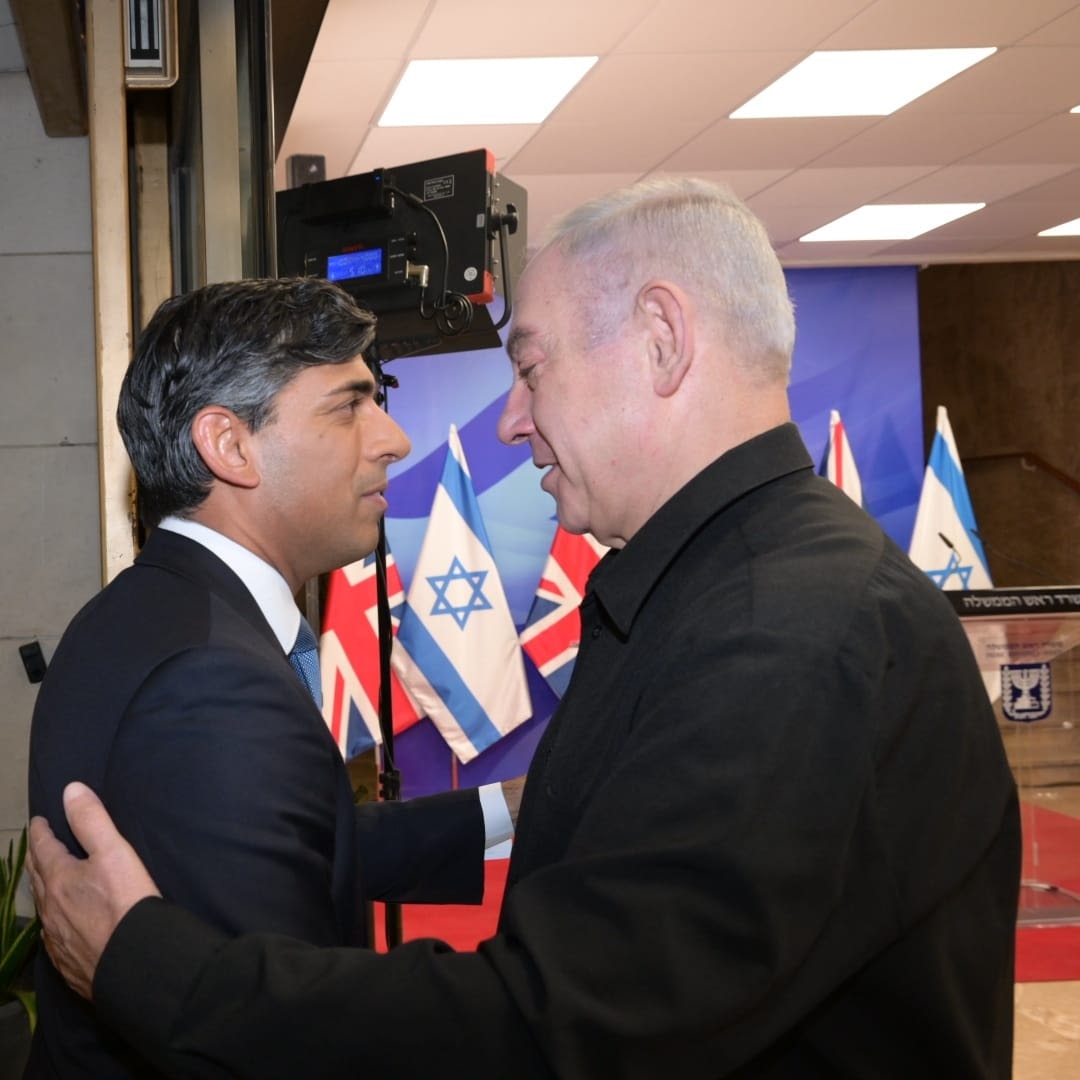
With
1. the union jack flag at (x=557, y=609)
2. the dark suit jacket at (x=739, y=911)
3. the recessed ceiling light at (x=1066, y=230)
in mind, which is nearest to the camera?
the dark suit jacket at (x=739, y=911)

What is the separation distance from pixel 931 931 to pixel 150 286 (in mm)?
2088

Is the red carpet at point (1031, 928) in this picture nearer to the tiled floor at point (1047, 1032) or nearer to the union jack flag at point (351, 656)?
the tiled floor at point (1047, 1032)

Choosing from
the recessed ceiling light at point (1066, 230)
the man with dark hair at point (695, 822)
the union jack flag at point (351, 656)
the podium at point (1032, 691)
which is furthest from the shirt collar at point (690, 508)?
the recessed ceiling light at point (1066, 230)

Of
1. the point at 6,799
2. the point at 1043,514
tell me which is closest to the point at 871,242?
the point at 1043,514

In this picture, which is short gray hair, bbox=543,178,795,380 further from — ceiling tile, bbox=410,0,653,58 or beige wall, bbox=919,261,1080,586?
beige wall, bbox=919,261,1080,586

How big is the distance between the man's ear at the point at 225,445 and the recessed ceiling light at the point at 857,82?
140 inches

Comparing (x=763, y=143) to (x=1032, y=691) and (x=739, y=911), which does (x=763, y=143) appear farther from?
Answer: (x=739, y=911)

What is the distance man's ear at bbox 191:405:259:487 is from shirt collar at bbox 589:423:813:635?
0.50 m

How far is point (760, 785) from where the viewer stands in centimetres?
71

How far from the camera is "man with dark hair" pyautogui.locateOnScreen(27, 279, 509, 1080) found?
97 centimetres

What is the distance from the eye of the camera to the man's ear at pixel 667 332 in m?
0.95

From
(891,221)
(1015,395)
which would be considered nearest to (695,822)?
(891,221)

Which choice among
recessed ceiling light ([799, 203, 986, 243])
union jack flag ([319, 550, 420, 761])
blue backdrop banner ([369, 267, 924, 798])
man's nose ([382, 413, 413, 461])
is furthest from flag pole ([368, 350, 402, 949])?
recessed ceiling light ([799, 203, 986, 243])

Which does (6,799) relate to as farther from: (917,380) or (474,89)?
(917,380)
